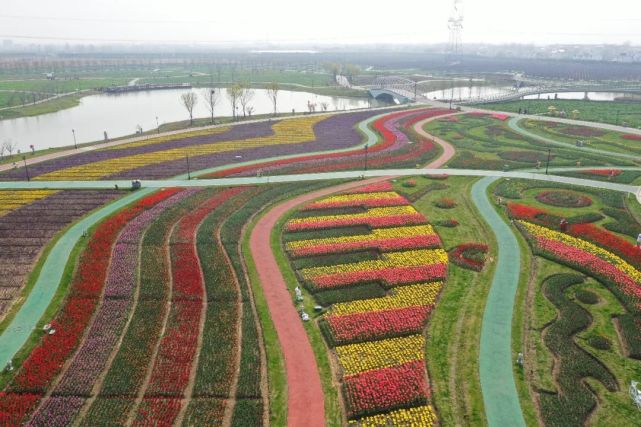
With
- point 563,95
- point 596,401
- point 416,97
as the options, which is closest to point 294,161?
point 596,401

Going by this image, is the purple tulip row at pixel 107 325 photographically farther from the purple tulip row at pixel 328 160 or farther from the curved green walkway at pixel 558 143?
the curved green walkway at pixel 558 143

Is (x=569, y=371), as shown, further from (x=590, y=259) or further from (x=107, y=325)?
(x=107, y=325)

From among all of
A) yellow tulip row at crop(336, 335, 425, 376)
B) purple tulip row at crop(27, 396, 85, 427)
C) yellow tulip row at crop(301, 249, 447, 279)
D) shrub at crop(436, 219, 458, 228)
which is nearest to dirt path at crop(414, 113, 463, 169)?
shrub at crop(436, 219, 458, 228)

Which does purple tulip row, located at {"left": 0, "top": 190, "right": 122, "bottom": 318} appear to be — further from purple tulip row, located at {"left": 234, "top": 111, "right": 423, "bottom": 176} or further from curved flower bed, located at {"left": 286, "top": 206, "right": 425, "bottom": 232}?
curved flower bed, located at {"left": 286, "top": 206, "right": 425, "bottom": 232}

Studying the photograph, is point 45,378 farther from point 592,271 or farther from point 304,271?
point 592,271

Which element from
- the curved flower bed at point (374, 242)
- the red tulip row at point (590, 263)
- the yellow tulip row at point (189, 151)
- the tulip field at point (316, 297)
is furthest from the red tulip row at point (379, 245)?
the yellow tulip row at point (189, 151)

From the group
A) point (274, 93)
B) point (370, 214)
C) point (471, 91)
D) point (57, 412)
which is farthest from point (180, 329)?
point (471, 91)

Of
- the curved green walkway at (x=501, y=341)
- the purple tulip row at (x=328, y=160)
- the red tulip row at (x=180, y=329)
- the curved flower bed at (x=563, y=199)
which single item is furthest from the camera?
the purple tulip row at (x=328, y=160)
